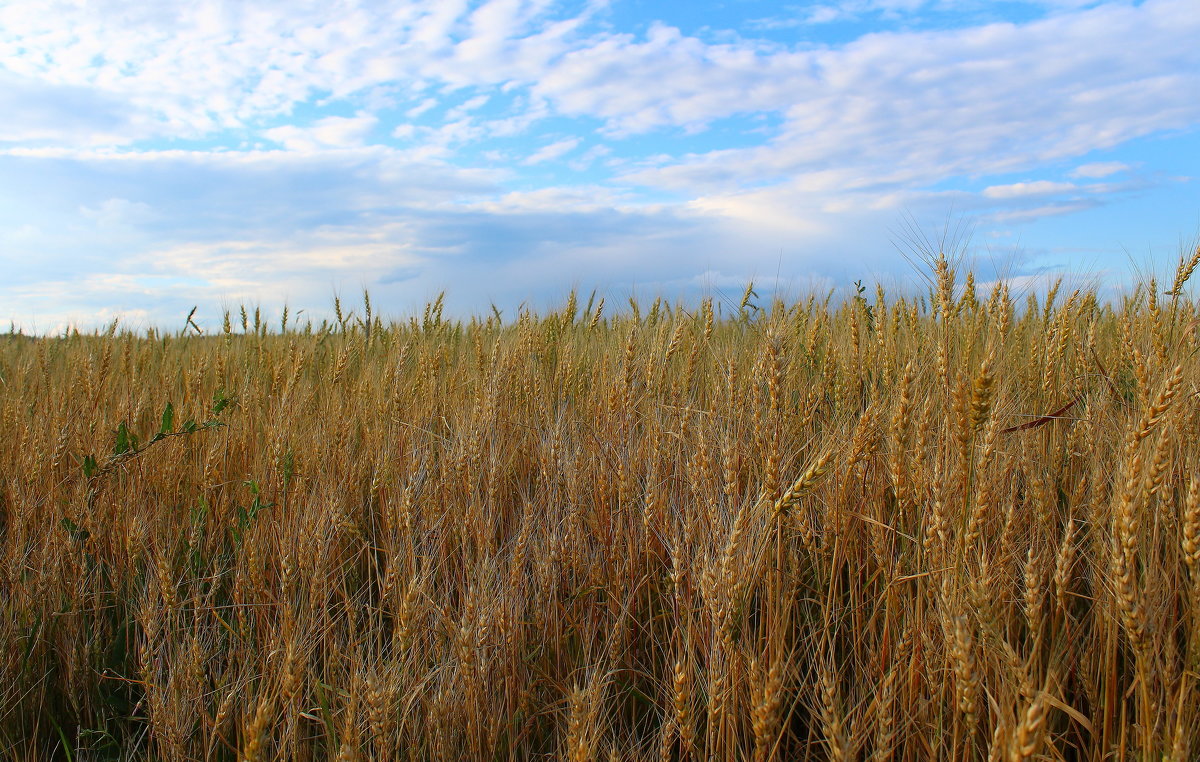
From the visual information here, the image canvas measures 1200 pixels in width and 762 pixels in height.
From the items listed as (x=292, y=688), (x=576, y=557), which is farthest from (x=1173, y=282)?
(x=292, y=688)

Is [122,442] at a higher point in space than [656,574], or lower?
higher

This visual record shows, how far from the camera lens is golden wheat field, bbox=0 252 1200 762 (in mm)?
1312

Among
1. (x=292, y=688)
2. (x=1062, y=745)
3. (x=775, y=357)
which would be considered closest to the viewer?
(x=292, y=688)

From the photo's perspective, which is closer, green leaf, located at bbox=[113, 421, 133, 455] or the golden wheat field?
the golden wheat field

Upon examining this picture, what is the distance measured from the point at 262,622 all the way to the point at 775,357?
161 centimetres

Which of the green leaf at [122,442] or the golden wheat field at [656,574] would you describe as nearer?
the golden wheat field at [656,574]

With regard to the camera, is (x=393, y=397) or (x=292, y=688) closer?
(x=292, y=688)

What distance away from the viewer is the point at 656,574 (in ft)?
6.12

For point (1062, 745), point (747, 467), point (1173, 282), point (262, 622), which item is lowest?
point (1062, 745)

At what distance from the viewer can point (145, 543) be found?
228cm

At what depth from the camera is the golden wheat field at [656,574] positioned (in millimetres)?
1312

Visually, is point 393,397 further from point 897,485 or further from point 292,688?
point 897,485

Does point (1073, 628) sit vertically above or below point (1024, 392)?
below

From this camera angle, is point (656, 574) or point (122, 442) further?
point (122, 442)
